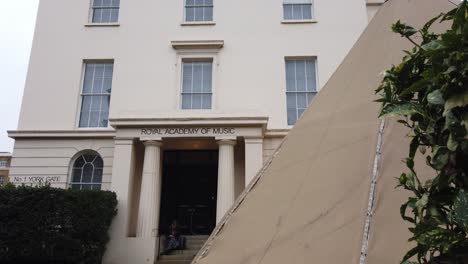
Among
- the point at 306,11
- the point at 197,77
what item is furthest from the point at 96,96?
the point at 306,11

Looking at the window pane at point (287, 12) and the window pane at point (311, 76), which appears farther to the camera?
the window pane at point (287, 12)

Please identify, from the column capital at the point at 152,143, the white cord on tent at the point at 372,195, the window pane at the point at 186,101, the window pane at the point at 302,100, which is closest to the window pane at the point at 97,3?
the window pane at the point at 186,101

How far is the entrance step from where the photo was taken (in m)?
11.3

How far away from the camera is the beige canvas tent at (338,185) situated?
96.7 inches

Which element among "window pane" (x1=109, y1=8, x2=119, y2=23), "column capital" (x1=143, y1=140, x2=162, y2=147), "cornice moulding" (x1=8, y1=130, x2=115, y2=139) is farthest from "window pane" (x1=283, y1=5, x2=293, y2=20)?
"cornice moulding" (x1=8, y1=130, x2=115, y2=139)

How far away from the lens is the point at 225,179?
11.6 metres

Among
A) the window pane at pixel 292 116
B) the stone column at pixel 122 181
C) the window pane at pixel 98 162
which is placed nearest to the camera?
the stone column at pixel 122 181

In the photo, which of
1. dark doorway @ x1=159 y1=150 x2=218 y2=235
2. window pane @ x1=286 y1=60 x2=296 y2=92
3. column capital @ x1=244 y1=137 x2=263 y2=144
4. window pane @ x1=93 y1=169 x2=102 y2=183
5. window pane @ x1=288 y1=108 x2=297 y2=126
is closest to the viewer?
column capital @ x1=244 y1=137 x2=263 y2=144

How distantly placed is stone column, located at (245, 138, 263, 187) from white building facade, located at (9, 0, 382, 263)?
21.9 inches

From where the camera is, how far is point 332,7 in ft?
48.8

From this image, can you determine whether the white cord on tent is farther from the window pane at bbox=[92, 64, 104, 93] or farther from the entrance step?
the window pane at bbox=[92, 64, 104, 93]

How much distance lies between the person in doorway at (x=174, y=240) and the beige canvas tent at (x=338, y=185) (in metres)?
9.23

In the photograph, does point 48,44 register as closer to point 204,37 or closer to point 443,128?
point 204,37

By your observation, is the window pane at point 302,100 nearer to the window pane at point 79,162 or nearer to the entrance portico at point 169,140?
the entrance portico at point 169,140
